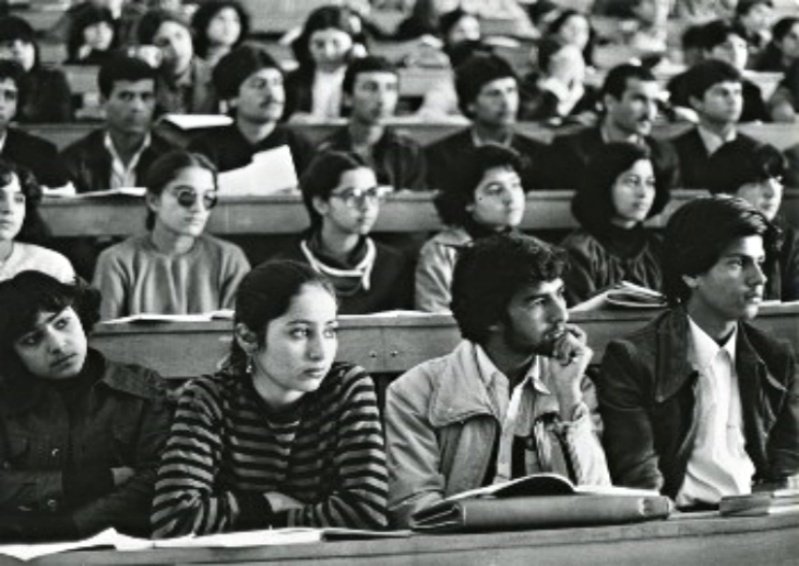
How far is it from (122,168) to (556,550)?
2.61 metres

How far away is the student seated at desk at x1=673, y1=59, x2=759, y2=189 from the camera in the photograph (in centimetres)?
482

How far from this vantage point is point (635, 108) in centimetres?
479

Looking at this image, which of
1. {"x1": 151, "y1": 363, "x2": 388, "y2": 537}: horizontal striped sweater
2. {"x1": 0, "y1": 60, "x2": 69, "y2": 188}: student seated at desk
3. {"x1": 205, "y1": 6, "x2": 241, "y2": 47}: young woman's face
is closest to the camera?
{"x1": 151, "y1": 363, "x2": 388, "y2": 537}: horizontal striped sweater

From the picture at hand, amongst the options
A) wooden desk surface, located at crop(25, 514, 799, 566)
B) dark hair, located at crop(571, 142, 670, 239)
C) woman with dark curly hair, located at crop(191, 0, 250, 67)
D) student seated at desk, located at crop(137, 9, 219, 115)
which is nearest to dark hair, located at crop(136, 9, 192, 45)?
student seated at desk, located at crop(137, 9, 219, 115)

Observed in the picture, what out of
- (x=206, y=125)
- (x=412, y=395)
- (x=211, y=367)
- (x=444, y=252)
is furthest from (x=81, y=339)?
(x=206, y=125)

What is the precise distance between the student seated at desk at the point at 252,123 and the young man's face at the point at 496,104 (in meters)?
0.56

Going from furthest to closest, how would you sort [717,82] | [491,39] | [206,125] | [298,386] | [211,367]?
[491,39]
[717,82]
[206,125]
[211,367]
[298,386]

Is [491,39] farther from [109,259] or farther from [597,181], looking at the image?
[109,259]

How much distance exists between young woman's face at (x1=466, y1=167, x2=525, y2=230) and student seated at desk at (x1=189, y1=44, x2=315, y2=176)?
918 millimetres

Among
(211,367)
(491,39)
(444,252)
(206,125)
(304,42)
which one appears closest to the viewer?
(211,367)

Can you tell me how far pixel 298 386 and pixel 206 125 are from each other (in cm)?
222

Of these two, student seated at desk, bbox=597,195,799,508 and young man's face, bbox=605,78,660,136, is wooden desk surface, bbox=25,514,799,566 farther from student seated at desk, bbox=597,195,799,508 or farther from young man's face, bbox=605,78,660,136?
young man's face, bbox=605,78,660,136

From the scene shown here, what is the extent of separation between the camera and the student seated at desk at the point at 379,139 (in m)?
4.60

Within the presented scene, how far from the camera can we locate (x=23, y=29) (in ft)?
16.4
